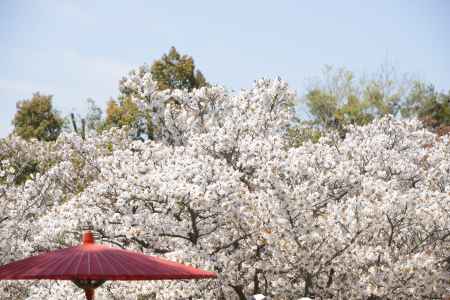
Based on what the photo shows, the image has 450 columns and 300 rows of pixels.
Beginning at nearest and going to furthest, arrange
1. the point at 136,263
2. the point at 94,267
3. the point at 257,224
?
the point at 94,267
the point at 136,263
the point at 257,224

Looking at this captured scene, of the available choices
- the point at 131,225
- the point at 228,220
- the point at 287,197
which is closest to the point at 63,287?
the point at 131,225

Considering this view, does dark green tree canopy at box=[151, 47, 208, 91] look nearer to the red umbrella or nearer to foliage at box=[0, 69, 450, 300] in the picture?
foliage at box=[0, 69, 450, 300]

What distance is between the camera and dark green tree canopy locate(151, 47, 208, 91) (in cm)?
3052

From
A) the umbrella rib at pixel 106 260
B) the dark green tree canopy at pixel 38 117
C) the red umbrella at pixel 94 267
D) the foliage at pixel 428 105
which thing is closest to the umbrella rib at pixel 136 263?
the red umbrella at pixel 94 267

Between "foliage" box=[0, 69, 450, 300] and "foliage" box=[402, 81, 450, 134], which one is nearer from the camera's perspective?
"foliage" box=[0, 69, 450, 300]

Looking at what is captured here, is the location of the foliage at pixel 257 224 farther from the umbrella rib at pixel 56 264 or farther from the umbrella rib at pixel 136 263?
the umbrella rib at pixel 56 264

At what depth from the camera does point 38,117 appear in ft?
125

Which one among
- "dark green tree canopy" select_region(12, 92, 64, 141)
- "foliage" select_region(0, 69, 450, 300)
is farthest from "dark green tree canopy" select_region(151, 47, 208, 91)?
"foliage" select_region(0, 69, 450, 300)

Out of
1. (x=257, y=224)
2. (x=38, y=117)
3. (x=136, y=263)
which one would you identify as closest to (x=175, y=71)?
(x=38, y=117)

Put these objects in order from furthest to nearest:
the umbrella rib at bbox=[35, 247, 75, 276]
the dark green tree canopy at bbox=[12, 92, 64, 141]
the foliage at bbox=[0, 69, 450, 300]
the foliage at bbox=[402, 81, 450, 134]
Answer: the foliage at bbox=[402, 81, 450, 134]
the dark green tree canopy at bbox=[12, 92, 64, 141]
the foliage at bbox=[0, 69, 450, 300]
the umbrella rib at bbox=[35, 247, 75, 276]

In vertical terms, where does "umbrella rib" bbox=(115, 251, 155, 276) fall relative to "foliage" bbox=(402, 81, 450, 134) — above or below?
below

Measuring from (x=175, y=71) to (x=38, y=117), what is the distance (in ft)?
42.6

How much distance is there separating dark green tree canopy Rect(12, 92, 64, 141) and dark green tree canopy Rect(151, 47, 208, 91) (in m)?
11.7

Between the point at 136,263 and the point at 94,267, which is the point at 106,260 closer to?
the point at 94,267
